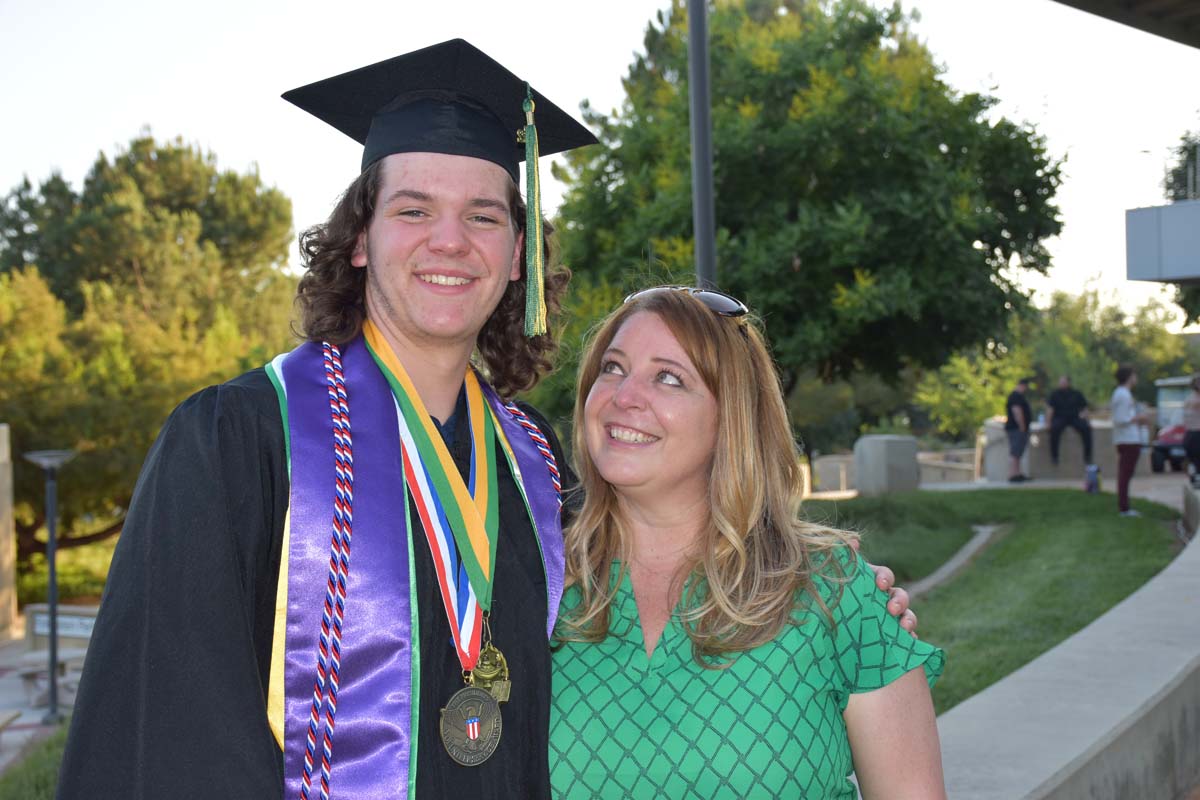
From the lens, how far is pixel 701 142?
20.7ft

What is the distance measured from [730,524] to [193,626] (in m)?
1.10

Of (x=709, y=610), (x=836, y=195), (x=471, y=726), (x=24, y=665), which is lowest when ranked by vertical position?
(x=24, y=665)

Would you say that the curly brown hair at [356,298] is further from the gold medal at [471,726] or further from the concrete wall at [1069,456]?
the concrete wall at [1069,456]

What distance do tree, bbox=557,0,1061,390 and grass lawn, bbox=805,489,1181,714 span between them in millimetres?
1895

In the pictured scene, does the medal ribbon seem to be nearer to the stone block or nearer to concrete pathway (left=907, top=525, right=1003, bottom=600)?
concrete pathway (left=907, top=525, right=1003, bottom=600)

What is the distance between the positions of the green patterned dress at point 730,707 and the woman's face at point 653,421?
0.97ft

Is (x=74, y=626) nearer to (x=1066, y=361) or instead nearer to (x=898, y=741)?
(x=898, y=741)

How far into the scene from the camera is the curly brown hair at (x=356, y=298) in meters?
2.28

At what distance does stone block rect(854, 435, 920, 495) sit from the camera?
55.0 feet

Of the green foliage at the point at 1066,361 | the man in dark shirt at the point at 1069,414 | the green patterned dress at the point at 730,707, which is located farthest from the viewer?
the green foliage at the point at 1066,361

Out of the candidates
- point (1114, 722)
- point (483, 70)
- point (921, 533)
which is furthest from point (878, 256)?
point (483, 70)

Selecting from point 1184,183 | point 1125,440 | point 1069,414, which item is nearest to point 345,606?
point 1125,440

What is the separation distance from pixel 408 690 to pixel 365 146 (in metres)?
1.20

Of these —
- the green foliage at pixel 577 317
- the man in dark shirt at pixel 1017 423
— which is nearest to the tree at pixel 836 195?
the green foliage at pixel 577 317
